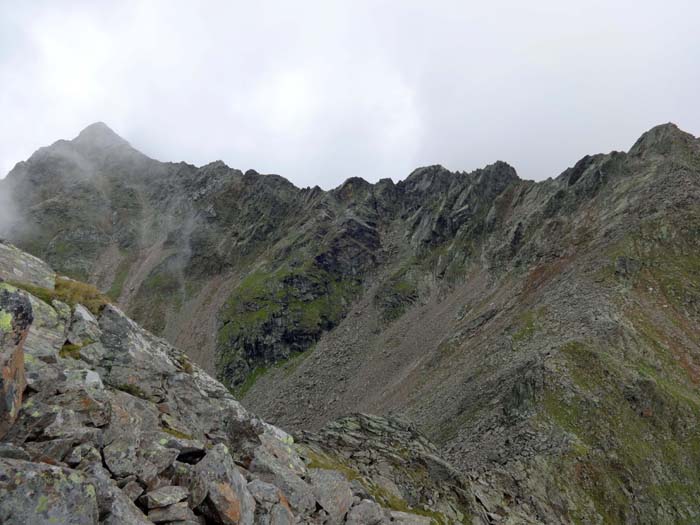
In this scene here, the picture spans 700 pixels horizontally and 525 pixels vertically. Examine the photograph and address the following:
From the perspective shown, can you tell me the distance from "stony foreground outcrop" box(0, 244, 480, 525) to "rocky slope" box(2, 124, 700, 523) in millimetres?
11183

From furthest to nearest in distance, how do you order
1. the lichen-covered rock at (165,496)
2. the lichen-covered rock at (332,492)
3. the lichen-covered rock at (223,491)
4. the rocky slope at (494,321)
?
the rocky slope at (494,321), the lichen-covered rock at (332,492), the lichen-covered rock at (223,491), the lichen-covered rock at (165,496)

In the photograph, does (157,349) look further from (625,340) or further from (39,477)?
(625,340)

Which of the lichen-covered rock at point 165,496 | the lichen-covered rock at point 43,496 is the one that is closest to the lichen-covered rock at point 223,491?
the lichen-covered rock at point 165,496

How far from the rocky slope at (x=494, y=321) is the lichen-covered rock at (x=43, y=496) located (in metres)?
21.3

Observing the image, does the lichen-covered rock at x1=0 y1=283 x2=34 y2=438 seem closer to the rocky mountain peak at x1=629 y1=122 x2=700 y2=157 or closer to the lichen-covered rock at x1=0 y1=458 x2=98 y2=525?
the lichen-covered rock at x1=0 y1=458 x2=98 y2=525

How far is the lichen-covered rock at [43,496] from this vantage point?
977 centimetres

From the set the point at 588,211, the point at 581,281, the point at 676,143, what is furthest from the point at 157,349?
the point at 676,143

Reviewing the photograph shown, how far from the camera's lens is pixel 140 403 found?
55.9ft

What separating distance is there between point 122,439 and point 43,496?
3652 millimetres

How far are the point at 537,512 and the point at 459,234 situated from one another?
111675mm

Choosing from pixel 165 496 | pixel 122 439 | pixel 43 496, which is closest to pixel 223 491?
pixel 165 496

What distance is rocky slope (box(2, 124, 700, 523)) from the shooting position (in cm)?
4419

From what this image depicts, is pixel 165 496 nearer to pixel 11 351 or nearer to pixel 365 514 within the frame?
pixel 11 351

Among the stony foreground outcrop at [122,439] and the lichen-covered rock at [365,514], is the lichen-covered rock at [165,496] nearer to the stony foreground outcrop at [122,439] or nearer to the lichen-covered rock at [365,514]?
the stony foreground outcrop at [122,439]
